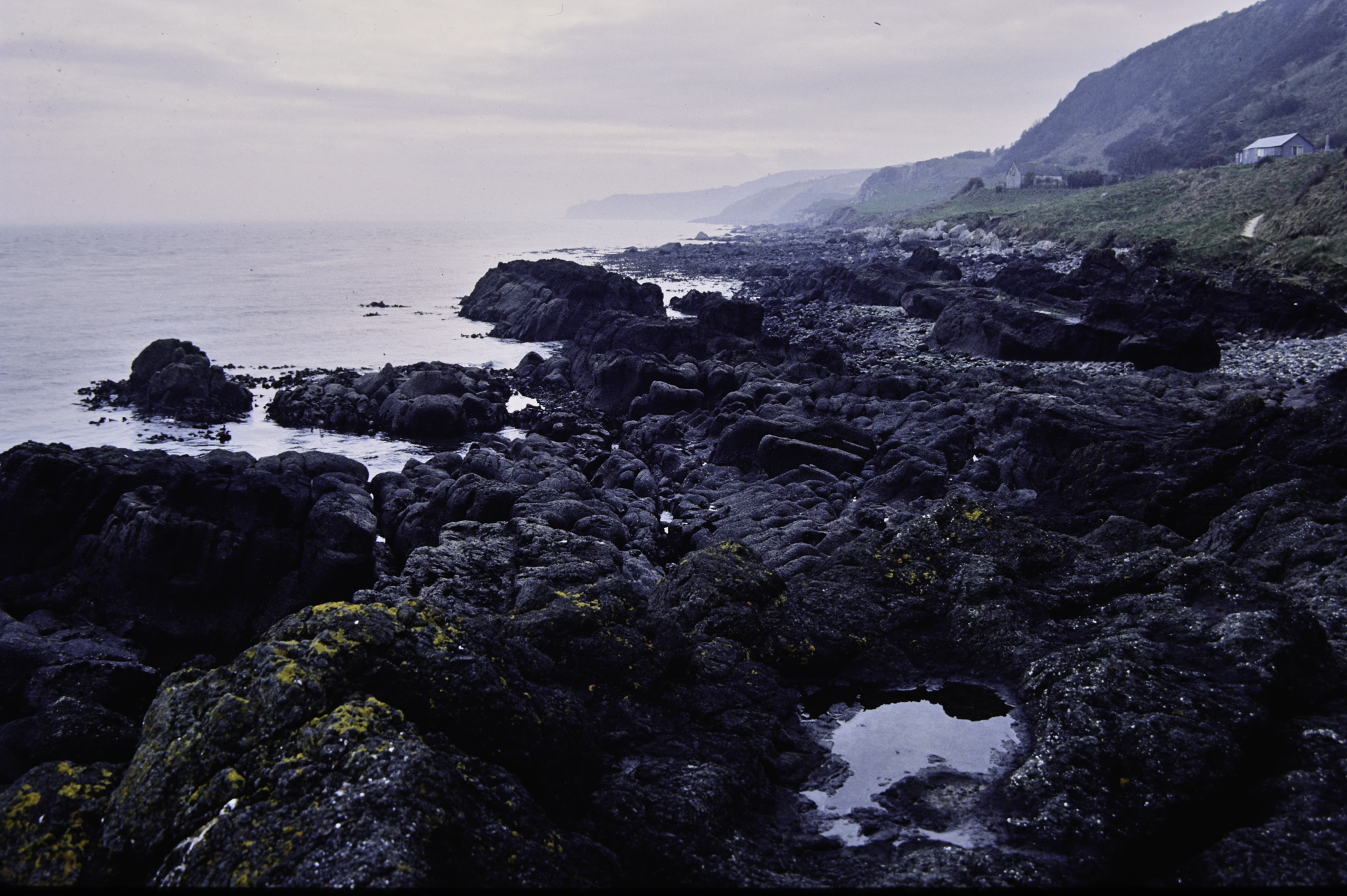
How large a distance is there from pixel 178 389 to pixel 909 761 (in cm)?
4702

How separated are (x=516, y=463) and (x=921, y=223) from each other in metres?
146

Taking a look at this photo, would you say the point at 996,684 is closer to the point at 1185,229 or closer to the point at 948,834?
the point at 948,834

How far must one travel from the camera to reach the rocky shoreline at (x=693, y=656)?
19.5 feet

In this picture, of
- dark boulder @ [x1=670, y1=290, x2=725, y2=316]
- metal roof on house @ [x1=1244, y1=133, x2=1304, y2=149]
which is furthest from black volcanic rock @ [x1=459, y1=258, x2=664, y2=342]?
metal roof on house @ [x1=1244, y1=133, x2=1304, y2=149]

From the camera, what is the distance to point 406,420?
40.0 m

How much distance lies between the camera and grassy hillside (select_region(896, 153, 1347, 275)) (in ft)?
182

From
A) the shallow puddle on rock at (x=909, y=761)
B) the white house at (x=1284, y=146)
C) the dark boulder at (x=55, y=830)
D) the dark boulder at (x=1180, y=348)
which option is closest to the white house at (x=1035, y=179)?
the white house at (x=1284, y=146)

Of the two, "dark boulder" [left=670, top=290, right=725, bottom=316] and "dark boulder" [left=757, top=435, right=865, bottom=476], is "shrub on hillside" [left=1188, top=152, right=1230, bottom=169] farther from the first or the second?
"dark boulder" [left=757, top=435, right=865, bottom=476]

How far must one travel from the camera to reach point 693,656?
9953 millimetres

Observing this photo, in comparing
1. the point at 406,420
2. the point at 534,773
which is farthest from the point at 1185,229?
the point at 534,773

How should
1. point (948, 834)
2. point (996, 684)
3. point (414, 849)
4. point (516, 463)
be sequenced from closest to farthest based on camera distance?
point (414, 849) → point (948, 834) → point (996, 684) → point (516, 463)

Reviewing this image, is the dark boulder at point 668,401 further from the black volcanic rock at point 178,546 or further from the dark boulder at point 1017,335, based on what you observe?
the black volcanic rock at point 178,546

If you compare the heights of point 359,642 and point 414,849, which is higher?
point 359,642

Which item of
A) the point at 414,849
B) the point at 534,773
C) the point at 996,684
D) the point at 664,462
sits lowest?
the point at 664,462
